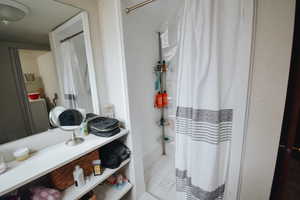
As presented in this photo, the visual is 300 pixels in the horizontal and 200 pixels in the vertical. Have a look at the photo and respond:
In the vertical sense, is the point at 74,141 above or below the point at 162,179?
above

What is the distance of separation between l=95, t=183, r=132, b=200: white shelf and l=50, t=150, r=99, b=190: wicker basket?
1.15ft

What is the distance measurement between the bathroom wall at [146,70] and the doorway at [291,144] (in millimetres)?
1121

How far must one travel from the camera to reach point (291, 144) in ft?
2.32

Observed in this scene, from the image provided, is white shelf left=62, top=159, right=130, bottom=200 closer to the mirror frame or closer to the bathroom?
the bathroom

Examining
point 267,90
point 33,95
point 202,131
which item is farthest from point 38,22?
point 267,90

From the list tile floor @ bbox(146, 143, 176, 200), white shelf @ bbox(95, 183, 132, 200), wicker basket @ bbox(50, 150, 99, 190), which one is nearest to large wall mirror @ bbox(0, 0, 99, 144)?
wicker basket @ bbox(50, 150, 99, 190)

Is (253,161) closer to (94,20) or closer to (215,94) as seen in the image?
(215,94)

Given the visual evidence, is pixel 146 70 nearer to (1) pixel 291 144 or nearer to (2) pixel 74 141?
(2) pixel 74 141

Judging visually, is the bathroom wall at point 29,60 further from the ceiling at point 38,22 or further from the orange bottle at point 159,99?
the orange bottle at point 159,99

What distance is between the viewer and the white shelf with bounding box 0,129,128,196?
0.67m

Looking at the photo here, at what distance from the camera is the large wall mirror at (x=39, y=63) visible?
0.86m

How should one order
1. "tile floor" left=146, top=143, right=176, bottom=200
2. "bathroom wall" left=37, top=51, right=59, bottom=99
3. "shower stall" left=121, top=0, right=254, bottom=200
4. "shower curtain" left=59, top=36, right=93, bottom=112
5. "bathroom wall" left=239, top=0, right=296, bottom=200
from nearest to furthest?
1. "bathroom wall" left=239, top=0, right=296, bottom=200
2. "shower stall" left=121, top=0, right=254, bottom=200
3. "bathroom wall" left=37, top=51, right=59, bottom=99
4. "shower curtain" left=59, top=36, right=93, bottom=112
5. "tile floor" left=146, top=143, right=176, bottom=200

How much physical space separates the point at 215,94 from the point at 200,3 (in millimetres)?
627

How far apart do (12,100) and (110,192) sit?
1181 millimetres
